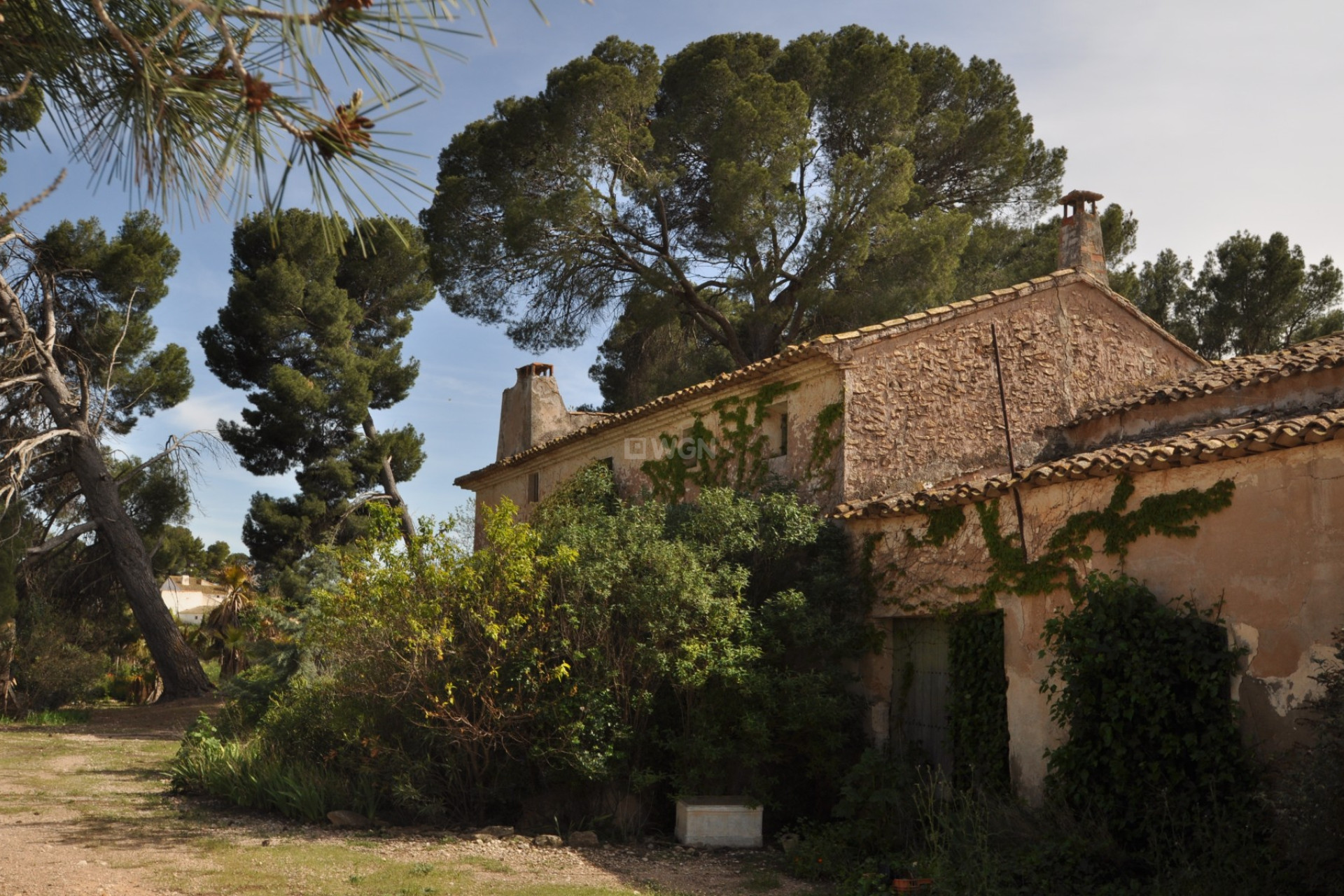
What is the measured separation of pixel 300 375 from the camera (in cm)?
2856

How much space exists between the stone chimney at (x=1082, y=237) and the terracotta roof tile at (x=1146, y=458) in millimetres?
3732

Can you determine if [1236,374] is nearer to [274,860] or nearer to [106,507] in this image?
[274,860]

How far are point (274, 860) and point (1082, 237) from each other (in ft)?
40.9

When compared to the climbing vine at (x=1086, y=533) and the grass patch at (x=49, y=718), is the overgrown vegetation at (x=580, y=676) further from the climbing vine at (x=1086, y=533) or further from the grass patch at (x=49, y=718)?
the grass patch at (x=49, y=718)

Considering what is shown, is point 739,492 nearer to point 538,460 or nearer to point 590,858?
point 590,858

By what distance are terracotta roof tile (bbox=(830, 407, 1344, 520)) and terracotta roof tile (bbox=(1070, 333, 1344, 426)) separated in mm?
530

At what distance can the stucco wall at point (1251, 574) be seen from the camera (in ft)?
24.5

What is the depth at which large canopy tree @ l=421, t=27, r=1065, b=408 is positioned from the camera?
2206cm

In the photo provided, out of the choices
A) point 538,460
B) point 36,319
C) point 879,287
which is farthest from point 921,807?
point 36,319

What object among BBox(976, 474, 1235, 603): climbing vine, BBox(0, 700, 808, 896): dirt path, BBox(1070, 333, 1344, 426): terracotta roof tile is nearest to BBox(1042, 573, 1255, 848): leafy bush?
BBox(976, 474, 1235, 603): climbing vine

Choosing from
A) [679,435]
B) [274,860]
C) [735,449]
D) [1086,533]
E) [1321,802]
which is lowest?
[274,860]

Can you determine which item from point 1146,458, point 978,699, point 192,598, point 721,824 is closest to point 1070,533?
point 1146,458

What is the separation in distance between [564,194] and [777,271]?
4630mm

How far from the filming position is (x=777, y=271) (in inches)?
910
